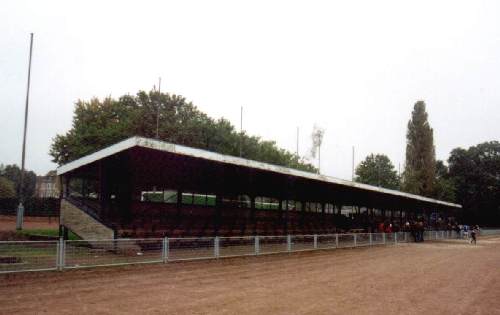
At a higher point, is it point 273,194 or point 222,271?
point 273,194

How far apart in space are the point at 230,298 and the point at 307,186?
20.4 m

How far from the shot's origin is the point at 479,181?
8338 cm

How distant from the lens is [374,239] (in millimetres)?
31406

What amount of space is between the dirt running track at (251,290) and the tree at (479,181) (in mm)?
73684

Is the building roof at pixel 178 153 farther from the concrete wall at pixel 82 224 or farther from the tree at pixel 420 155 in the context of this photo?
the tree at pixel 420 155

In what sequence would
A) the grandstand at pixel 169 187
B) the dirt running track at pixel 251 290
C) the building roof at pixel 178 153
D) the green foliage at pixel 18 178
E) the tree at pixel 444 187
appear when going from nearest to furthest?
the dirt running track at pixel 251 290
the building roof at pixel 178 153
the grandstand at pixel 169 187
the tree at pixel 444 187
the green foliage at pixel 18 178

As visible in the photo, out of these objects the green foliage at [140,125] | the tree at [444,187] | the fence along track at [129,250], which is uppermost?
the green foliage at [140,125]

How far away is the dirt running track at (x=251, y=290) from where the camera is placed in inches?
346

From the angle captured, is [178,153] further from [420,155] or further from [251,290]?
[420,155]

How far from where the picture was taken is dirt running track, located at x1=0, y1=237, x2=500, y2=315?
878 cm

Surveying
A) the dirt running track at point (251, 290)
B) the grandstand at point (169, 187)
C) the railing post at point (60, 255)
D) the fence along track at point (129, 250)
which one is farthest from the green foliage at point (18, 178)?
the dirt running track at point (251, 290)

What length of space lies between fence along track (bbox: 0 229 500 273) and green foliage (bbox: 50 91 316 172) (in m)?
22.6

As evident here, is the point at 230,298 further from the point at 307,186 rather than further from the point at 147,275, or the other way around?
the point at 307,186

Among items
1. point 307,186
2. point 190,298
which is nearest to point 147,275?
point 190,298
